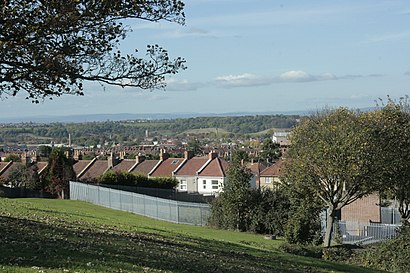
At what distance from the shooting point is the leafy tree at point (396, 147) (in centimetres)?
3378

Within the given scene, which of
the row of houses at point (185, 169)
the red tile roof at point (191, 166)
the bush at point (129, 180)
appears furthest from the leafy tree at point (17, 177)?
the red tile roof at point (191, 166)

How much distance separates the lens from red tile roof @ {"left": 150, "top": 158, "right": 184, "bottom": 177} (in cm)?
8191

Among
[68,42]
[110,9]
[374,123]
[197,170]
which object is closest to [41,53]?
[68,42]

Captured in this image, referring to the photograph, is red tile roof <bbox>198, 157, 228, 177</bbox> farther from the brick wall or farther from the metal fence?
the metal fence

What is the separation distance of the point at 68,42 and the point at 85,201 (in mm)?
37467

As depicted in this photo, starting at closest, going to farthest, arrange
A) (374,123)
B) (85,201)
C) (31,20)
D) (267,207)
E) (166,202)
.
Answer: (31,20) → (374,123) → (267,207) → (166,202) → (85,201)

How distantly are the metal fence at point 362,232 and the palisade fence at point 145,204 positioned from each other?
8.89 metres

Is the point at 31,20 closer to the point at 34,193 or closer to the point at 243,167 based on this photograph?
the point at 243,167

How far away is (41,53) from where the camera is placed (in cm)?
1485

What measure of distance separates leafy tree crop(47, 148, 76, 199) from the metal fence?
84.7 ft

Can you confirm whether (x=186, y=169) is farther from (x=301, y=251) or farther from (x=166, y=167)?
(x=301, y=251)

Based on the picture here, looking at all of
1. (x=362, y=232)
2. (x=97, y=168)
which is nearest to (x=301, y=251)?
(x=362, y=232)

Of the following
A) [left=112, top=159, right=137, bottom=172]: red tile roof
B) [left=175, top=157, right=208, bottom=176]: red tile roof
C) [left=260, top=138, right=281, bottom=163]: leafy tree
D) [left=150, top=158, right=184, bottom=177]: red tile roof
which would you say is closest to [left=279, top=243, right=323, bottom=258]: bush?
[left=150, top=158, right=184, bottom=177]: red tile roof

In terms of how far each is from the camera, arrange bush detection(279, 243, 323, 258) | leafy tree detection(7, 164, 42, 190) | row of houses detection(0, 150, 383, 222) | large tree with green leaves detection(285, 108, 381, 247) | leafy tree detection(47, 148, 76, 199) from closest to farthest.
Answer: bush detection(279, 243, 323, 258)
large tree with green leaves detection(285, 108, 381, 247)
leafy tree detection(47, 148, 76, 199)
leafy tree detection(7, 164, 42, 190)
row of houses detection(0, 150, 383, 222)
